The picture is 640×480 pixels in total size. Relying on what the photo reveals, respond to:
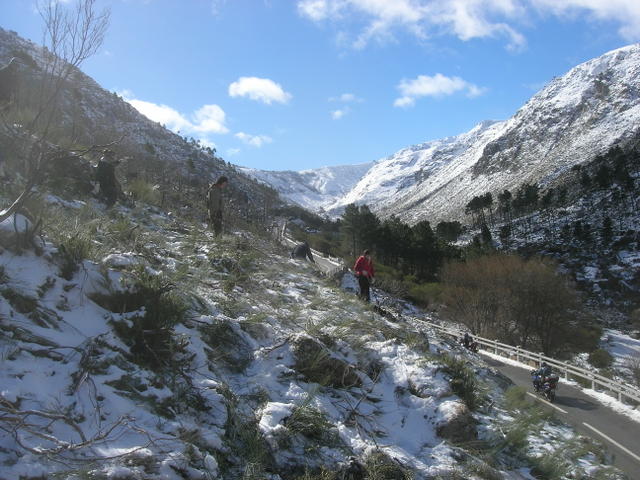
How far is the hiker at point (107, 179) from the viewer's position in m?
9.62

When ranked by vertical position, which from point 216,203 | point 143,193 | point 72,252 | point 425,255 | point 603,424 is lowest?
point 603,424

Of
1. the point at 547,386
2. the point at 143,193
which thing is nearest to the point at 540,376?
the point at 547,386

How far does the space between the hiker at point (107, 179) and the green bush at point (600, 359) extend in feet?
124

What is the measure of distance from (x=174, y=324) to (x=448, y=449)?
296cm

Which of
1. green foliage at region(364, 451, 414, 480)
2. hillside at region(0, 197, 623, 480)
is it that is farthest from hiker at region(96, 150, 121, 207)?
green foliage at region(364, 451, 414, 480)

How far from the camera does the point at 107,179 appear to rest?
31.7ft

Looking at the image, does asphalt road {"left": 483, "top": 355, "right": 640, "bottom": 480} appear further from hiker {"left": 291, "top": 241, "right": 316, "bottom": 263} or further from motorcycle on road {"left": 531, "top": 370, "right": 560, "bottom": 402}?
hiker {"left": 291, "top": 241, "right": 316, "bottom": 263}

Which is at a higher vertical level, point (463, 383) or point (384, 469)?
point (463, 383)

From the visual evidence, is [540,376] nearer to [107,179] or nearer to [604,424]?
[604,424]

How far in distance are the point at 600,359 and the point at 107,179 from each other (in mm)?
38443

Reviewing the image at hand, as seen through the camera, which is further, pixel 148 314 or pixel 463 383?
pixel 463 383

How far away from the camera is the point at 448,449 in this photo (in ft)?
14.6

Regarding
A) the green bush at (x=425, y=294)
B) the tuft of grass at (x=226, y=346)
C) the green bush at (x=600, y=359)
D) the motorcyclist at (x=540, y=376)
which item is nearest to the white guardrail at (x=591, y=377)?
the motorcyclist at (x=540, y=376)

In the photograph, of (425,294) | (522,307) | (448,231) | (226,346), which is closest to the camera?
(226,346)
